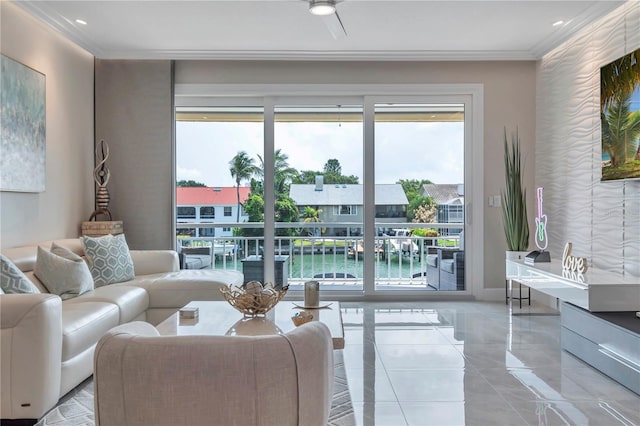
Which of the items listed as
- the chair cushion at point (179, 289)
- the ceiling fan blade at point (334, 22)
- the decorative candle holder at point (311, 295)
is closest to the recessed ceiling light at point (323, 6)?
the ceiling fan blade at point (334, 22)

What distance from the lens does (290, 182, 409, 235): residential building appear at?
531 cm

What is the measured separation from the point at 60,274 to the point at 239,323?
4.97 ft

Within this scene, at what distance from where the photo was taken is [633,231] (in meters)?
3.54

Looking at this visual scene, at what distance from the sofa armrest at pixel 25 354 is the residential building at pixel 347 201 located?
331cm

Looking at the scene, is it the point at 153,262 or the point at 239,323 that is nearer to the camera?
the point at 239,323

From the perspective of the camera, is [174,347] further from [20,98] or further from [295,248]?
[295,248]

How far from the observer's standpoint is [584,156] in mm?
4230

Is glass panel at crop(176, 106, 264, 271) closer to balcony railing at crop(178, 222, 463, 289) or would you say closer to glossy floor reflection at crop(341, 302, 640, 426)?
balcony railing at crop(178, 222, 463, 289)

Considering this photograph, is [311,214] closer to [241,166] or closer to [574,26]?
[241,166]

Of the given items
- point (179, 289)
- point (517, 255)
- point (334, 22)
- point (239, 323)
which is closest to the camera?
point (239, 323)

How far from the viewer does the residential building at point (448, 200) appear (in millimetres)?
5336

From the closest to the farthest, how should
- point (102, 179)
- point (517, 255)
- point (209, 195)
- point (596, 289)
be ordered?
point (596, 289)
point (517, 255)
point (102, 179)
point (209, 195)

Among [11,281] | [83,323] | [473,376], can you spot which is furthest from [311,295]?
[11,281]

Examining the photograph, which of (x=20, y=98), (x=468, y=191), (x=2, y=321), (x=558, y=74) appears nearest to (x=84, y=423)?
(x=2, y=321)
